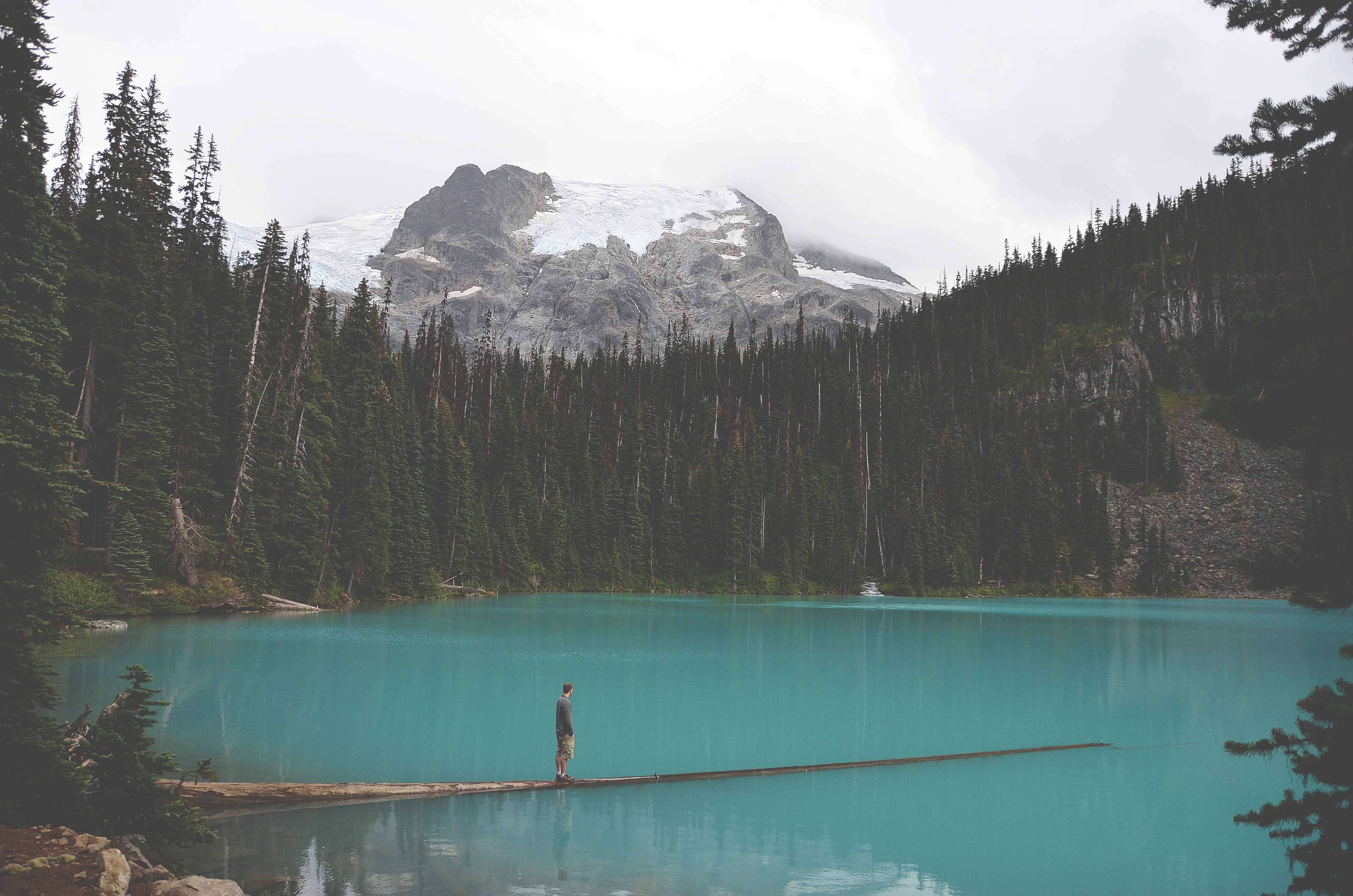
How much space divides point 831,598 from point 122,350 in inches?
2659

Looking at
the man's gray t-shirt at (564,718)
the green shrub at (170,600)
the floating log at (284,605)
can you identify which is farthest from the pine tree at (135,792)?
the floating log at (284,605)

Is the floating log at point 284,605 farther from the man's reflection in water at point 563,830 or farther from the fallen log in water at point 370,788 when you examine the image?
the man's reflection in water at point 563,830

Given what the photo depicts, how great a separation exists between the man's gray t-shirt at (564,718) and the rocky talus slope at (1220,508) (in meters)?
99.0

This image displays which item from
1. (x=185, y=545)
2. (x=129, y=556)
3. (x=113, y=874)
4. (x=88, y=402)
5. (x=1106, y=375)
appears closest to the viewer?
(x=113, y=874)

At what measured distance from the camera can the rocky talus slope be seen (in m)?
94.6

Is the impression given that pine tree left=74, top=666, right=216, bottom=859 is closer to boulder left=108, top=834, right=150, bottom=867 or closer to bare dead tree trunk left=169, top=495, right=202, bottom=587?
boulder left=108, top=834, right=150, bottom=867

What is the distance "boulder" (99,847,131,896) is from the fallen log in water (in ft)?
8.68

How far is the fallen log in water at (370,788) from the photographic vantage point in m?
11.9

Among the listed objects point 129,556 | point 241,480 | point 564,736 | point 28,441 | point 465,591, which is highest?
point 241,480

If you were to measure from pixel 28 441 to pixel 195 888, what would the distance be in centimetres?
607

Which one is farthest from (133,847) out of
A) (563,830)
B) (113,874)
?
(563,830)

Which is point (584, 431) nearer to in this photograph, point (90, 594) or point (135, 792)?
point (90, 594)

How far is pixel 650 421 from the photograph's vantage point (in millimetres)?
114250

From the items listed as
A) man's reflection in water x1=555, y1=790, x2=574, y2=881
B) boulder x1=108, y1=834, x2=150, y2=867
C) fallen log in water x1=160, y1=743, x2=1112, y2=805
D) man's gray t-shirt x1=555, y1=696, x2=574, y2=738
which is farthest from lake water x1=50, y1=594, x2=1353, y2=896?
man's gray t-shirt x1=555, y1=696, x2=574, y2=738
